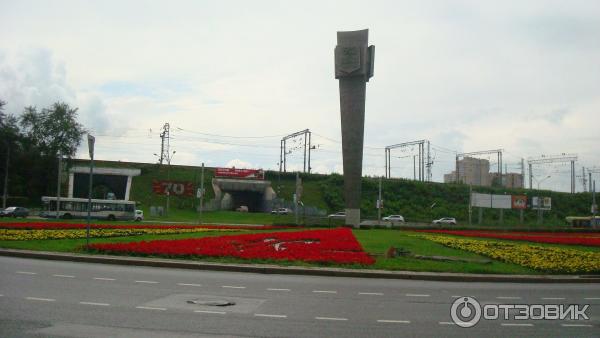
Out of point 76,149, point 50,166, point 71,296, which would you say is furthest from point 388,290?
point 76,149

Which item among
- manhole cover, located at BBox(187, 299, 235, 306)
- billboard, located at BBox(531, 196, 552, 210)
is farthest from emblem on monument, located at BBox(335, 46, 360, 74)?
manhole cover, located at BBox(187, 299, 235, 306)

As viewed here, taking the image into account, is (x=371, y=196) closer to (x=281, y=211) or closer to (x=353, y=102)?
(x=281, y=211)

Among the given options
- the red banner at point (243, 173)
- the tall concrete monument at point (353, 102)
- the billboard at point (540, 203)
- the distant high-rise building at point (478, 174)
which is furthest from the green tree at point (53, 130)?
the distant high-rise building at point (478, 174)

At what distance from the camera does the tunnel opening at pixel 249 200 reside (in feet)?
258

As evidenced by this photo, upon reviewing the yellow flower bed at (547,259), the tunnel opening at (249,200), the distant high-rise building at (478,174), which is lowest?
the yellow flower bed at (547,259)

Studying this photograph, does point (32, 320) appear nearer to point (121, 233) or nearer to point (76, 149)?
point (121, 233)

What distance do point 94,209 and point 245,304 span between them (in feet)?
155

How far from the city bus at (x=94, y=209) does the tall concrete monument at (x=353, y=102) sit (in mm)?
22076

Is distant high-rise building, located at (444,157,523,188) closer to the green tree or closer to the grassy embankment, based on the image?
the grassy embankment

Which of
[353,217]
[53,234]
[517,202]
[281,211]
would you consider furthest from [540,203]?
[53,234]

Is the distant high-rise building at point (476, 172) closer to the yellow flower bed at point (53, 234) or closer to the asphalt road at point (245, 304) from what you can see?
the yellow flower bed at point (53, 234)

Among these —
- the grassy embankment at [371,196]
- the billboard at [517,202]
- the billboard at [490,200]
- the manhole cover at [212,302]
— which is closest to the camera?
the manhole cover at [212,302]

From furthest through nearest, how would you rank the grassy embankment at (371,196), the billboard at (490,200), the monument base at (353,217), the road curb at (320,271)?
the grassy embankment at (371,196) < the billboard at (490,200) < the monument base at (353,217) < the road curb at (320,271)

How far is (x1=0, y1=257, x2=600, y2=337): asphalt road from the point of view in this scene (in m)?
8.84
